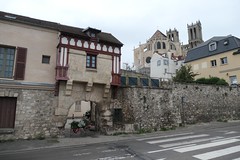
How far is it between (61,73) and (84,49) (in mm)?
2250

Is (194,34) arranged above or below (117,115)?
above

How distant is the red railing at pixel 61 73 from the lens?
34.6ft

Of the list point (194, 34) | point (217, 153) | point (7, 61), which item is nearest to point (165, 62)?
point (7, 61)

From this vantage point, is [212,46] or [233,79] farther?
[212,46]

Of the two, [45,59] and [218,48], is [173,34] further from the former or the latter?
[45,59]

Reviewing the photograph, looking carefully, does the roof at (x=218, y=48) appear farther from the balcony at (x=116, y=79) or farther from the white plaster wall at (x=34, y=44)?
the white plaster wall at (x=34, y=44)

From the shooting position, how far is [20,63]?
1027 centimetres

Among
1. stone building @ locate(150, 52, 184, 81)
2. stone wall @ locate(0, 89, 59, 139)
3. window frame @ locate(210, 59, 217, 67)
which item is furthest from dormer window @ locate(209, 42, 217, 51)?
stone wall @ locate(0, 89, 59, 139)

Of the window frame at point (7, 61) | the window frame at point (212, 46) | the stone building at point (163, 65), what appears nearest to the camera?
the window frame at point (7, 61)

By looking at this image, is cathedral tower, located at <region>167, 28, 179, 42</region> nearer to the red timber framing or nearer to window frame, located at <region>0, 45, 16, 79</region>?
the red timber framing

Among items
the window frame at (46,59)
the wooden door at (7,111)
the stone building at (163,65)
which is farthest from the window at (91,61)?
the stone building at (163,65)

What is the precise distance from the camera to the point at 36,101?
34.3ft

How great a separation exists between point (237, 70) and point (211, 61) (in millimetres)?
3966

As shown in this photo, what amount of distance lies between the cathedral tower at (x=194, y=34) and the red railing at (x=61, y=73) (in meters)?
69.0
